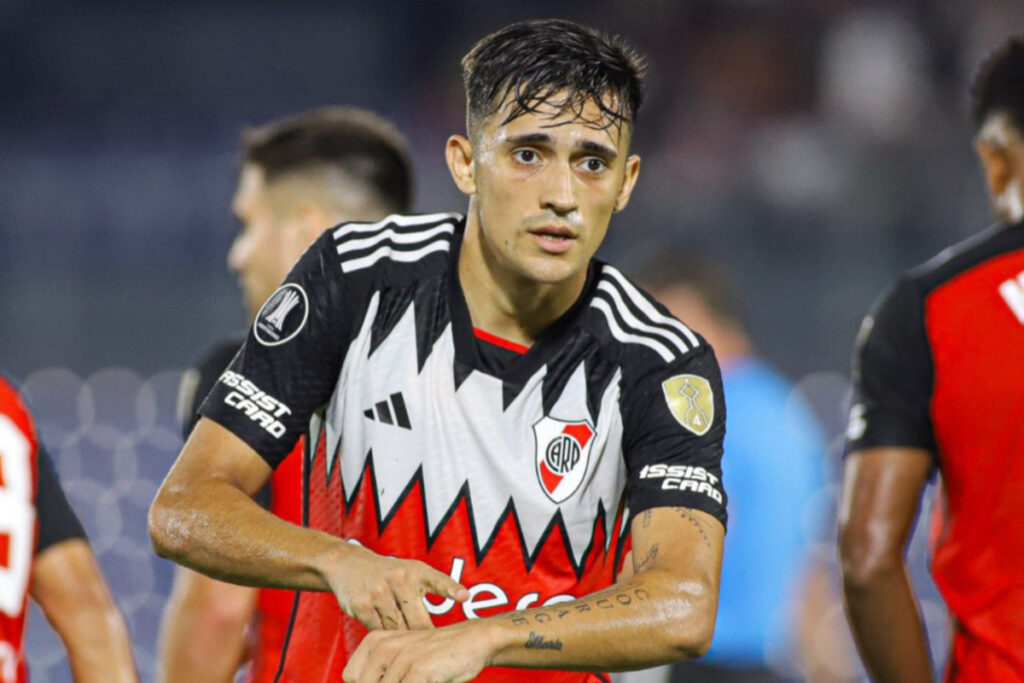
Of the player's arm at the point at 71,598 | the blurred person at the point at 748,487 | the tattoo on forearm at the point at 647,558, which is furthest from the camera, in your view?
the blurred person at the point at 748,487

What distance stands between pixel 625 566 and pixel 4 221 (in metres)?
9.89

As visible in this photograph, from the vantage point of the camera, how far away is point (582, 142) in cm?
276

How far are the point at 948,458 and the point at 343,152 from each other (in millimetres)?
1938

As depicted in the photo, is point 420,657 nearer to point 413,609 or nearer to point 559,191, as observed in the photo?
point 413,609

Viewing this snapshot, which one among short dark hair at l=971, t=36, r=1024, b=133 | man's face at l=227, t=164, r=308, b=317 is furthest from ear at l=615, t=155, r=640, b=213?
man's face at l=227, t=164, r=308, b=317

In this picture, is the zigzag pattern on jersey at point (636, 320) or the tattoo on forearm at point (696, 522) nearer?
the tattoo on forearm at point (696, 522)

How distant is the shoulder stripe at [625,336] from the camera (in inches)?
114

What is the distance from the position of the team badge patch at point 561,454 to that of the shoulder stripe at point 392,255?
41 cm

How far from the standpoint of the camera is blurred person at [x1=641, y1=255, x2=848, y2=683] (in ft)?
17.3

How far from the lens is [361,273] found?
289 cm

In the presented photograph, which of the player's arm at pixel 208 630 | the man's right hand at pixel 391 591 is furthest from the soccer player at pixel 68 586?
the man's right hand at pixel 391 591

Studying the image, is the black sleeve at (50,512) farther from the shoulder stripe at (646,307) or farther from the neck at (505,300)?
the shoulder stripe at (646,307)

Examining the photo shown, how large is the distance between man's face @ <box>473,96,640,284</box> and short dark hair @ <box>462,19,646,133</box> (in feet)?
0.09

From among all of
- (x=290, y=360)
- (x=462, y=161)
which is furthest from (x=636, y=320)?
(x=290, y=360)
